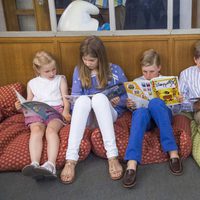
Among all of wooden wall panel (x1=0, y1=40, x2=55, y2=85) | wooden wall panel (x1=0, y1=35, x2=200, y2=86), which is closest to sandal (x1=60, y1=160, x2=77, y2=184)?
wooden wall panel (x1=0, y1=35, x2=200, y2=86)

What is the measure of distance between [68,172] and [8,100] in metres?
0.86

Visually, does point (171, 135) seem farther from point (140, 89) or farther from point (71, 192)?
point (71, 192)

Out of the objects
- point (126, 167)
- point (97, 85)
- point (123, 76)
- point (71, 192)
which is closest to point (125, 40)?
point (123, 76)

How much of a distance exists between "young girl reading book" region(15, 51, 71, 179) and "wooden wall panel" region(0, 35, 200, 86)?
136 mm

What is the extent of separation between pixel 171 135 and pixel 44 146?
0.73 m

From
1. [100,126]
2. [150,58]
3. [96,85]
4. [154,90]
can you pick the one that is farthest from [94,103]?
[150,58]

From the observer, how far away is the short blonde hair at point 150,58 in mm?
1933

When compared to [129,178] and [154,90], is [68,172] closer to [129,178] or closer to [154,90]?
[129,178]

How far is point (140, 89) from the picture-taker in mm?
1881

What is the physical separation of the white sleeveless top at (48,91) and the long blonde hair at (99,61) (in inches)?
8.3

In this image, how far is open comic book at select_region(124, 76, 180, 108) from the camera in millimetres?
1799

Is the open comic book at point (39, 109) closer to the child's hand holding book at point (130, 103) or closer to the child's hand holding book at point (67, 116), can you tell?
the child's hand holding book at point (67, 116)

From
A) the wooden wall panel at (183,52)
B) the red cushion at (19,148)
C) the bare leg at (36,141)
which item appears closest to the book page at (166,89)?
the wooden wall panel at (183,52)

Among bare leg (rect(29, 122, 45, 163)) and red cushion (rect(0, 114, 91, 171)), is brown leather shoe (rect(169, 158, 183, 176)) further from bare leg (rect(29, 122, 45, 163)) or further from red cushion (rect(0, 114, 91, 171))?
bare leg (rect(29, 122, 45, 163))
